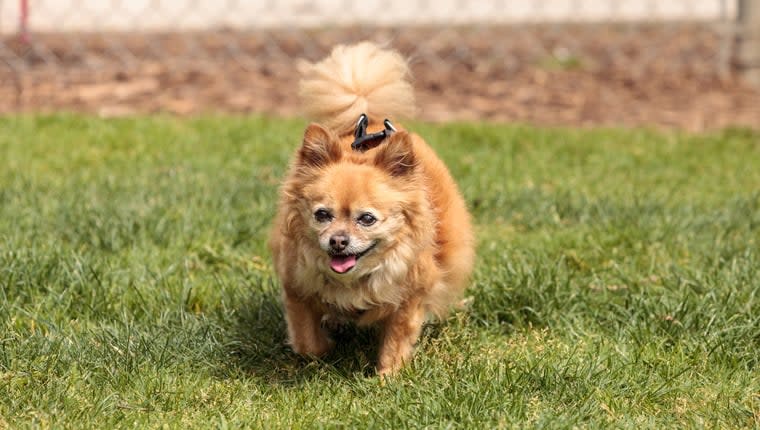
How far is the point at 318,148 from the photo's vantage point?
164 inches

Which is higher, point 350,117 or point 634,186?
point 350,117

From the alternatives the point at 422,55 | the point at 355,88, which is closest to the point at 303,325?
the point at 355,88

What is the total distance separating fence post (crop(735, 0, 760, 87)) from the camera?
10.3 m

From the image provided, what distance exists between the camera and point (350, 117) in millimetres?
4793

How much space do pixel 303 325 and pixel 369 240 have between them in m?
0.55

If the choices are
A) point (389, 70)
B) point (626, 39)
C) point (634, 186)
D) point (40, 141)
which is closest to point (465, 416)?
point (389, 70)

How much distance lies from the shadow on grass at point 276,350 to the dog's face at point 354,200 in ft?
1.59

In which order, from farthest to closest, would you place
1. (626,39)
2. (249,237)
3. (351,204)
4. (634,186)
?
1. (626,39)
2. (634,186)
3. (249,237)
4. (351,204)

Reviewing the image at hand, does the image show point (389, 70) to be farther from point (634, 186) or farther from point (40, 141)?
point (40, 141)

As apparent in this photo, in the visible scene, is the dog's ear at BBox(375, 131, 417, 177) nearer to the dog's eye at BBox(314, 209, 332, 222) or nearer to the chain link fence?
the dog's eye at BBox(314, 209, 332, 222)

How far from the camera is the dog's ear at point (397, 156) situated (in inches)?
162

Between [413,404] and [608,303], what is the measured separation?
4.61 ft

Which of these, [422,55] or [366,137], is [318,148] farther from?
[422,55]

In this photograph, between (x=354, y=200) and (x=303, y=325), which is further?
(x=303, y=325)
